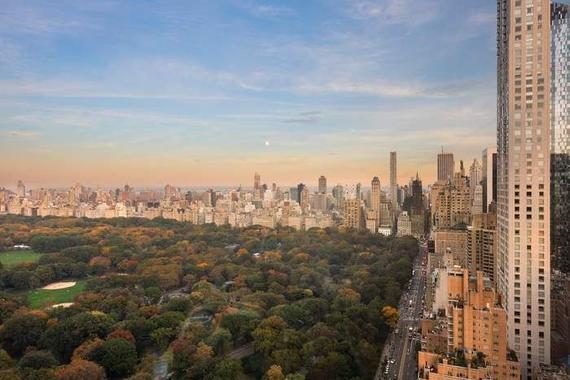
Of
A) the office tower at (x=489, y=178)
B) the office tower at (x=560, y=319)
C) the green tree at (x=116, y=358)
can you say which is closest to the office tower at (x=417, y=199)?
the office tower at (x=489, y=178)

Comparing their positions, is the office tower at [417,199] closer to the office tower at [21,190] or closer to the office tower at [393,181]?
the office tower at [393,181]

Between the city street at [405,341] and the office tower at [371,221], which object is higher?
the office tower at [371,221]

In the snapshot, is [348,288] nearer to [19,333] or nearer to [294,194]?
[19,333]

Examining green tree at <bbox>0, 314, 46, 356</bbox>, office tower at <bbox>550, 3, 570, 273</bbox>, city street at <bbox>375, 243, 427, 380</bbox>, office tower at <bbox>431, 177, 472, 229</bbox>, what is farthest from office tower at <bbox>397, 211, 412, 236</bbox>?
green tree at <bbox>0, 314, 46, 356</bbox>

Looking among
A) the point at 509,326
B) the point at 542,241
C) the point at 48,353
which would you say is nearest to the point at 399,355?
the point at 509,326

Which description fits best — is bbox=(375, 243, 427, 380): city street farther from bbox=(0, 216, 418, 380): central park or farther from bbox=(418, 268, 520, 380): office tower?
bbox=(418, 268, 520, 380): office tower

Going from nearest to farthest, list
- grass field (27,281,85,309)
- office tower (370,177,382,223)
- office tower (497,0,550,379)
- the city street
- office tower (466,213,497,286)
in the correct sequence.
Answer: office tower (497,0,550,379) → the city street → grass field (27,281,85,309) → office tower (466,213,497,286) → office tower (370,177,382,223)

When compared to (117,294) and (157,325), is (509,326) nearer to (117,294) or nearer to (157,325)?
(157,325)
